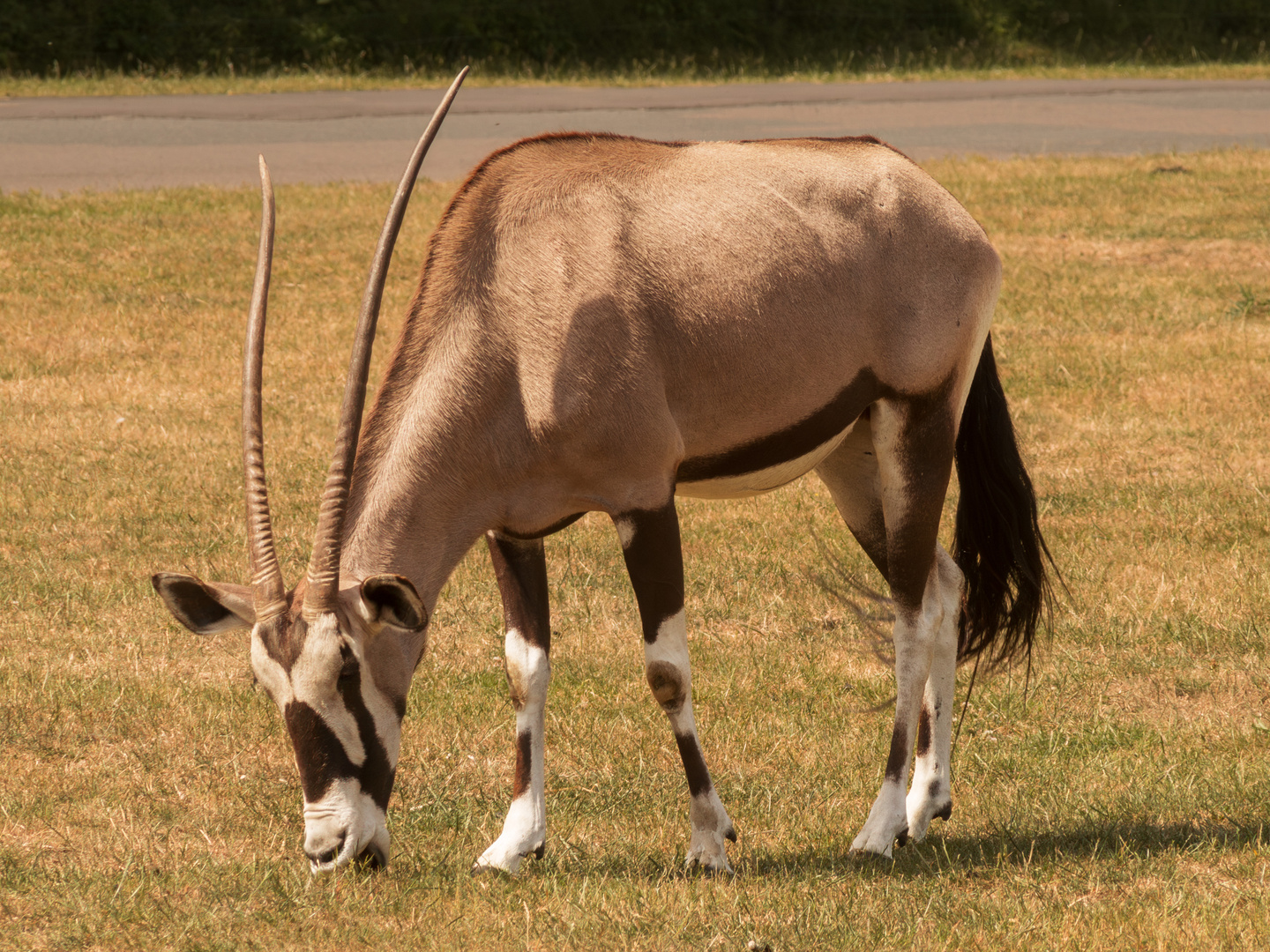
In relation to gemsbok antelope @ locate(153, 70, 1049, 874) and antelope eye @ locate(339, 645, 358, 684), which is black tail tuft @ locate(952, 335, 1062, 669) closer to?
gemsbok antelope @ locate(153, 70, 1049, 874)

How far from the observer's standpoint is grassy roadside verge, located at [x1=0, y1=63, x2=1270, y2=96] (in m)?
22.8

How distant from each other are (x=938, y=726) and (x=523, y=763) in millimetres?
1506

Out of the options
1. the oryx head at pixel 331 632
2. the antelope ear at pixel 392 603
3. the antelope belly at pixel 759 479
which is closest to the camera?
the antelope ear at pixel 392 603

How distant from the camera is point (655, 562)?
4395 millimetres

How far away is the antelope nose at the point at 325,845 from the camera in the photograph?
3.85 metres

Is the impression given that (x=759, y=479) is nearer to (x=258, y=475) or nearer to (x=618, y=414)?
(x=618, y=414)

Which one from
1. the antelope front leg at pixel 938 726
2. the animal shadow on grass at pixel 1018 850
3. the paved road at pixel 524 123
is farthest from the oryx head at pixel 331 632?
the paved road at pixel 524 123

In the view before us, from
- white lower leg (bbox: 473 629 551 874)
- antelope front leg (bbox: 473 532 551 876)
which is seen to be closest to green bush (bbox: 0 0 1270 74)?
antelope front leg (bbox: 473 532 551 876)

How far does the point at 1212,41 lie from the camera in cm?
3081

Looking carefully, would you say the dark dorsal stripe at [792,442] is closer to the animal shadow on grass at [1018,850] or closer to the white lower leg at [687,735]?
the white lower leg at [687,735]

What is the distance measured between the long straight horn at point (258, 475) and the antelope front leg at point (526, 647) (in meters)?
0.98

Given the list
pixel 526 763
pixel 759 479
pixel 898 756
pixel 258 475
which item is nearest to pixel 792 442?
pixel 759 479

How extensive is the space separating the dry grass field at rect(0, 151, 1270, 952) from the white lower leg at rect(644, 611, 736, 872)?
0.11 metres

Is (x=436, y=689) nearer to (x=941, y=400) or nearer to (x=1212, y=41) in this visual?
(x=941, y=400)
